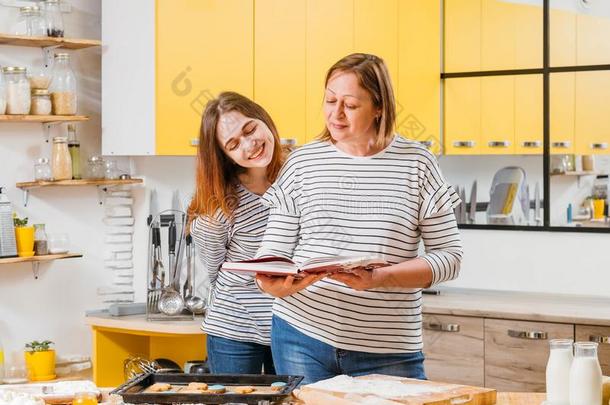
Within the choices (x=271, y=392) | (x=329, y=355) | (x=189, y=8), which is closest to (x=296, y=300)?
(x=329, y=355)

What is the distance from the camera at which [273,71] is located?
435cm

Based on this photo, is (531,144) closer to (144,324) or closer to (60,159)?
(144,324)

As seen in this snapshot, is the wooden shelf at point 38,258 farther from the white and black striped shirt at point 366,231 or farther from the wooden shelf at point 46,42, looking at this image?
the white and black striped shirt at point 366,231

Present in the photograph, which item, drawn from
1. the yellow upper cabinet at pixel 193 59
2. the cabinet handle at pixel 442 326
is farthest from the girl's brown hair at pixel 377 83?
the cabinet handle at pixel 442 326

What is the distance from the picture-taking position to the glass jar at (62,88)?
4102 millimetres

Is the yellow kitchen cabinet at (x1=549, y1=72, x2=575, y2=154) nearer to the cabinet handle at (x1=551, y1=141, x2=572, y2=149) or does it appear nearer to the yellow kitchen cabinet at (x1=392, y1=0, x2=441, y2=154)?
the cabinet handle at (x1=551, y1=141, x2=572, y2=149)

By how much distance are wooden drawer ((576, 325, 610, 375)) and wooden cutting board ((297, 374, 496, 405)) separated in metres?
1.85

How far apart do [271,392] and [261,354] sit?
0.69m

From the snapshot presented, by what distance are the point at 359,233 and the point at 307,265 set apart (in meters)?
0.23

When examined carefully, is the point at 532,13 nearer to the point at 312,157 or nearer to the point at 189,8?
the point at 189,8

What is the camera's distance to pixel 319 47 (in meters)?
4.45

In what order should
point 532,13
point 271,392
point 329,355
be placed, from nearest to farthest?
1. point 271,392
2. point 329,355
3. point 532,13

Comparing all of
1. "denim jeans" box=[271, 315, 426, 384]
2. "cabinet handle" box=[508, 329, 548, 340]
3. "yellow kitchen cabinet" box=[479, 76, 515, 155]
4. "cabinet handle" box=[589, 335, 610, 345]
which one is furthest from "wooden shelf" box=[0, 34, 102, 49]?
"cabinet handle" box=[589, 335, 610, 345]

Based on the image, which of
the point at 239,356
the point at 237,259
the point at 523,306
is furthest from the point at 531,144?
the point at 239,356
